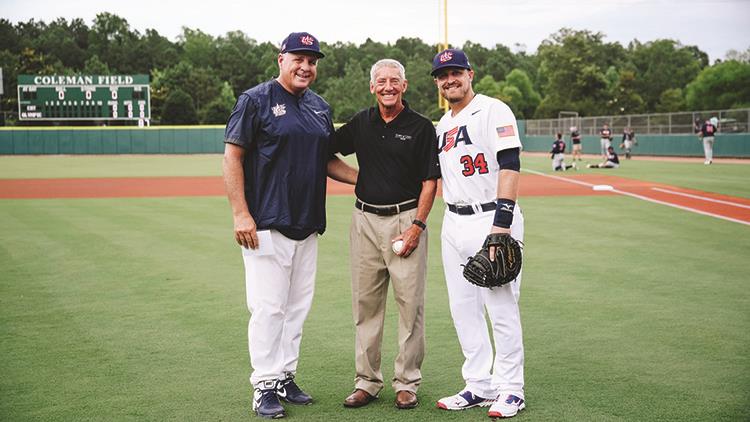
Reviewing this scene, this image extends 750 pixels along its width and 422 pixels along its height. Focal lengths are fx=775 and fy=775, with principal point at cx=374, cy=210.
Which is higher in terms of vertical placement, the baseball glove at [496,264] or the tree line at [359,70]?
the tree line at [359,70]

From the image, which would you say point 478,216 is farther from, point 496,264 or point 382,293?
point 382,293

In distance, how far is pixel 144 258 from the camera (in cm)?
941

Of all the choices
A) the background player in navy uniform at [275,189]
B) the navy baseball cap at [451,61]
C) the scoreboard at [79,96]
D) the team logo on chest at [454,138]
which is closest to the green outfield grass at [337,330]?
the background player in navy uniform at [275,189]

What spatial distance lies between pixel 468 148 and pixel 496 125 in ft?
0.67

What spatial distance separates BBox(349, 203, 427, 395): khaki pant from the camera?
445cm

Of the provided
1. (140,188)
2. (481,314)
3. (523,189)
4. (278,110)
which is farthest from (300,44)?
(140,188)

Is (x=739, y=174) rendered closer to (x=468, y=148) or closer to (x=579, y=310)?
(x=579, y=310)

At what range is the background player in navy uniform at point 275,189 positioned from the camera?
4.32 meters

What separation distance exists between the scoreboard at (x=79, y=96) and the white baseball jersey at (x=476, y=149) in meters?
43.3

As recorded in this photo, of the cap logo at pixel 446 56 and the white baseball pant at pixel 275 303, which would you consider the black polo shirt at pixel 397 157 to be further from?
the white baseball pant at pixel 275 303

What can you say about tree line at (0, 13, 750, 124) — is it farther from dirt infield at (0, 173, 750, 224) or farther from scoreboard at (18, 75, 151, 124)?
dirt infield at (0, 173, 750, 224)

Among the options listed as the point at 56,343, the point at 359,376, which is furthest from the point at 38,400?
the point at 359,376

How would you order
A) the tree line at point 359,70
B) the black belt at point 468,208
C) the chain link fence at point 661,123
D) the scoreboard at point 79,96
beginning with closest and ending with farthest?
1. the black belt at point 468,208
2. the chain link fence at point 661,123
3. the scoreboard at point 79,96
4. the tree line at point 359,70

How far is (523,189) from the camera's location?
1972 cm
